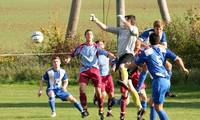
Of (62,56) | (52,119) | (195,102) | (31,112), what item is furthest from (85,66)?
(62,56)

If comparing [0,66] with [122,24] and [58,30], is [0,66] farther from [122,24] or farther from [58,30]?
[122,24]

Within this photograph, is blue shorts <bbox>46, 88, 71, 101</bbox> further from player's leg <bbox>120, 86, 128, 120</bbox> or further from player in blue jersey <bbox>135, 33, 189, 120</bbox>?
player in blue jersey <bbox>135, 33, 189, 120</bbox>

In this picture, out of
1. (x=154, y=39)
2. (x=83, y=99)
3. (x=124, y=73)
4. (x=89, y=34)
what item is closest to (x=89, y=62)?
(x=89, y=34)

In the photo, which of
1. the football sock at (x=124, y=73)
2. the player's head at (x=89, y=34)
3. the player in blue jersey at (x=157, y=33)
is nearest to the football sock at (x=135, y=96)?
the football sock at (x=124, y=73)

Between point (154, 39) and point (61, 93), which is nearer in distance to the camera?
point (154, 39)

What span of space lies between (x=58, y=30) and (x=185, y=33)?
5.59 metres

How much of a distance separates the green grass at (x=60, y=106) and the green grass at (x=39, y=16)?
15.2ft

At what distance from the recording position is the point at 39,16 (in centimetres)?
5753

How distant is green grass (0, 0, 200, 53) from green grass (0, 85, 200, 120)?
4.64 m

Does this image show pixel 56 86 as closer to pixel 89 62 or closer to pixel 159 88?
pixel 89 62

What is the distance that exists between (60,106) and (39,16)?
3359 cm

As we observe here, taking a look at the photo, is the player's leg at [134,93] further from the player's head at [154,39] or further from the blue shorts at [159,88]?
the player's head at [154,39]

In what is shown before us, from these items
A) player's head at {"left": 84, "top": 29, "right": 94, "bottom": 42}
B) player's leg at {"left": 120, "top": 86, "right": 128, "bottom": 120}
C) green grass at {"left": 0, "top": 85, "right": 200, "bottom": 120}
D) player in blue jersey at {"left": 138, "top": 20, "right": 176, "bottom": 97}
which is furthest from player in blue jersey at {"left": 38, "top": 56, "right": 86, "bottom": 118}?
player in blue jersey at {"left": 138, "top": 20, "right": 176, "bottom": 97}

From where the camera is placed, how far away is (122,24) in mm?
17891
